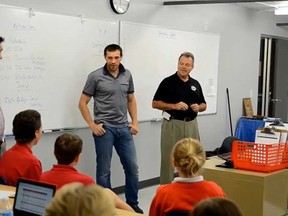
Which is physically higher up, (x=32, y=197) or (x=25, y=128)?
(x=25, y=128)

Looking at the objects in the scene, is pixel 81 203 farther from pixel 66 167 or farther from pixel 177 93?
pixel 177 93

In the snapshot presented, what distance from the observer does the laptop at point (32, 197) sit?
2.29 meters

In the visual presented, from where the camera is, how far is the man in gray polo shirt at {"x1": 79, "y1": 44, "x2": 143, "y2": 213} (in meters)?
4.77

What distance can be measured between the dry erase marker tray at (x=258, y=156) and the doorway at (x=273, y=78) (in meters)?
5.17

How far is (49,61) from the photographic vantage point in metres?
4.67

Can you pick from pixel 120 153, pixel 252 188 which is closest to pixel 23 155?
pixel 252 188


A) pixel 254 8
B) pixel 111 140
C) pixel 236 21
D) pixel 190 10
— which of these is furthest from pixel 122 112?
pixel 254 8

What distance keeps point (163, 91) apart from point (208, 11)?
2.32m

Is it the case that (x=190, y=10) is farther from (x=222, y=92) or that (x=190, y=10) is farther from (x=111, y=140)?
(x=111, y=140)

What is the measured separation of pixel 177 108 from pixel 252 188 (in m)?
1.51

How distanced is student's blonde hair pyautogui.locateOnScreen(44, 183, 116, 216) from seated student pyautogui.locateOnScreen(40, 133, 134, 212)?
1222 mm

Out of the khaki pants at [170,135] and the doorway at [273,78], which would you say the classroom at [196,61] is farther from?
the khaki pants at [170,135]

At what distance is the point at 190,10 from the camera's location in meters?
6.66

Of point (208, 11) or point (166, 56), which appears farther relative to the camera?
point (208, 11)
